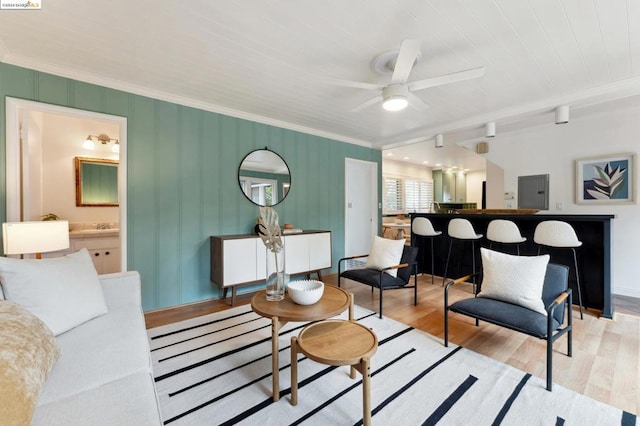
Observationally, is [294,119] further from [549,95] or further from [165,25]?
[549,95]

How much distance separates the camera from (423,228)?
4.23m

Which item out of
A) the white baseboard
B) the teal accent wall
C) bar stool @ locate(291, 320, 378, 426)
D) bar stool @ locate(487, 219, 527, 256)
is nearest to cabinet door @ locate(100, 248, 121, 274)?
the teal accent wall

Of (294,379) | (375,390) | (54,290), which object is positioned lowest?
(375,390)

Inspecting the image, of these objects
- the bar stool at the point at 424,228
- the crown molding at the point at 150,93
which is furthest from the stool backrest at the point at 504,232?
the crown molding at the point at 150,93

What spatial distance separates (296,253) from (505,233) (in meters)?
2.64

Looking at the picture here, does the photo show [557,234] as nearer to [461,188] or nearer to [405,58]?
[405,58]

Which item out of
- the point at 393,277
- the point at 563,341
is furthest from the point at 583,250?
the point at 393,277

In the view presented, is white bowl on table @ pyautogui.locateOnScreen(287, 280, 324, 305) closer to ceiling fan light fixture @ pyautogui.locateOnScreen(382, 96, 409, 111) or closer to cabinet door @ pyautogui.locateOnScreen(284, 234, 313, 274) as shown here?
ceiling fan light fixture @ pyautogui.locateOnScreen(382, 96, 409, 111)

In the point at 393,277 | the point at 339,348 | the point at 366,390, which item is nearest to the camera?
the point at 366,390

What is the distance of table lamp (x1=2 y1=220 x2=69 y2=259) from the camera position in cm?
197

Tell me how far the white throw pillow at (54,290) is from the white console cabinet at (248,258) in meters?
1.38

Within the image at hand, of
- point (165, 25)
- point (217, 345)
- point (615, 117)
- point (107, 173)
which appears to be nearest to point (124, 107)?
point (165, 25)

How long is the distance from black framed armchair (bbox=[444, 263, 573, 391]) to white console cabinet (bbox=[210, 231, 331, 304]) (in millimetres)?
2110

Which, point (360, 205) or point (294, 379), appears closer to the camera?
point (294, 379)
